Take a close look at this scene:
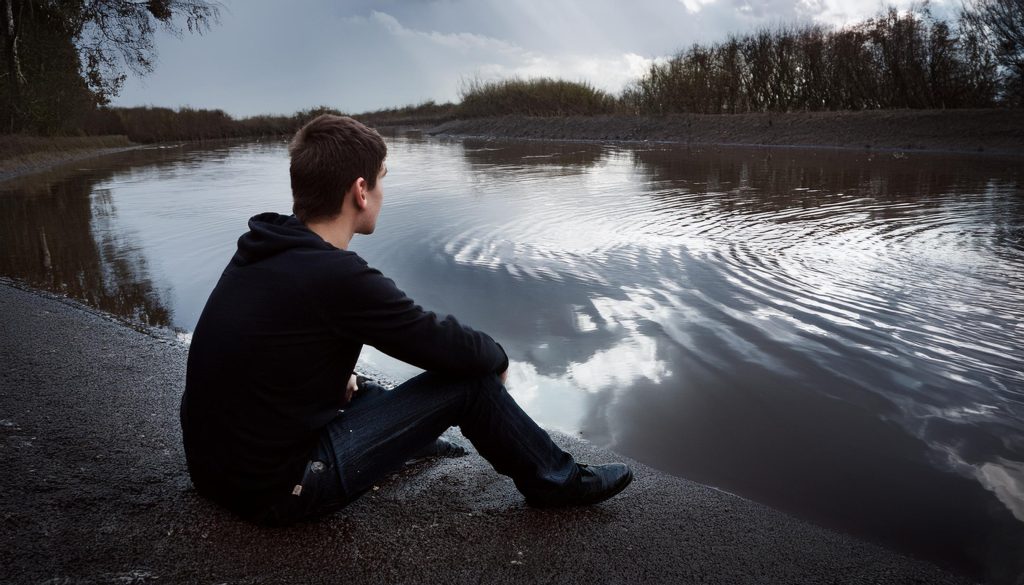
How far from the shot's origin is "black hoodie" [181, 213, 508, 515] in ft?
6.95

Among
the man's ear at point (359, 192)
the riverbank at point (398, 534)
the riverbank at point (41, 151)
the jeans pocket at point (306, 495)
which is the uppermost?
the riverbank at point (41, 151)

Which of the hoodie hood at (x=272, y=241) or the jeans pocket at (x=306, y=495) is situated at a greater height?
the hoodie hood at (x=272, y=241)

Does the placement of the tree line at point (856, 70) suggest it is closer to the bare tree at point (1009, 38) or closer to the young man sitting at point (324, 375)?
the bare tree at point (1009, 38)

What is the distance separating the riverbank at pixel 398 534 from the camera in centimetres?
232

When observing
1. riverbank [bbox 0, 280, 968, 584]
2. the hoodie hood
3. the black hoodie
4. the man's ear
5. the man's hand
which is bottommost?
riverbank [bbox 0, 280, 968, 584]

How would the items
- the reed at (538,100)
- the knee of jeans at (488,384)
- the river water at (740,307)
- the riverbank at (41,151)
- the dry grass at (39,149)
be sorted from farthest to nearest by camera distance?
the reed at (538,100), the dry grass at (39,149), the riverbank at (41,151), the river water at (740,307), the knee of jeans at (488,384)

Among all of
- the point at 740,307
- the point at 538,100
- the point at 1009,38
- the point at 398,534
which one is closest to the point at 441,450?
the point at 398,534

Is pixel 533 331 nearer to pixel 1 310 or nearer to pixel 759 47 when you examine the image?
pixel 1 310

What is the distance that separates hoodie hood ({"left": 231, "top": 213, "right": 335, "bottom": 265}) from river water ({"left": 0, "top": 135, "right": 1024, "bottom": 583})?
1803 mm

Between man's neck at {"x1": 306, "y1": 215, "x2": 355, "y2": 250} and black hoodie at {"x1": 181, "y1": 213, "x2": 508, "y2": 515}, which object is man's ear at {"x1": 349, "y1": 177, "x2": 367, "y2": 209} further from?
black hoodie at {"x1": 181, "y1": 213, "x2": 508, "y2": 515}

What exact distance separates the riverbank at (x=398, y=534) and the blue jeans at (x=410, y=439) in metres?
0.16

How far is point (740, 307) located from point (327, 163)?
143 inches

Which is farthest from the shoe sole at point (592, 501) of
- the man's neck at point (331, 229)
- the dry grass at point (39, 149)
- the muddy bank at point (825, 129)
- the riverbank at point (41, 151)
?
the dry grass at point (39, 149)

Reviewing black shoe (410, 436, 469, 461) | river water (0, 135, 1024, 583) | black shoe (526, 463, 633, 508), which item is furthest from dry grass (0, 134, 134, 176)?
black shoe (526, 463, 633, 508)
